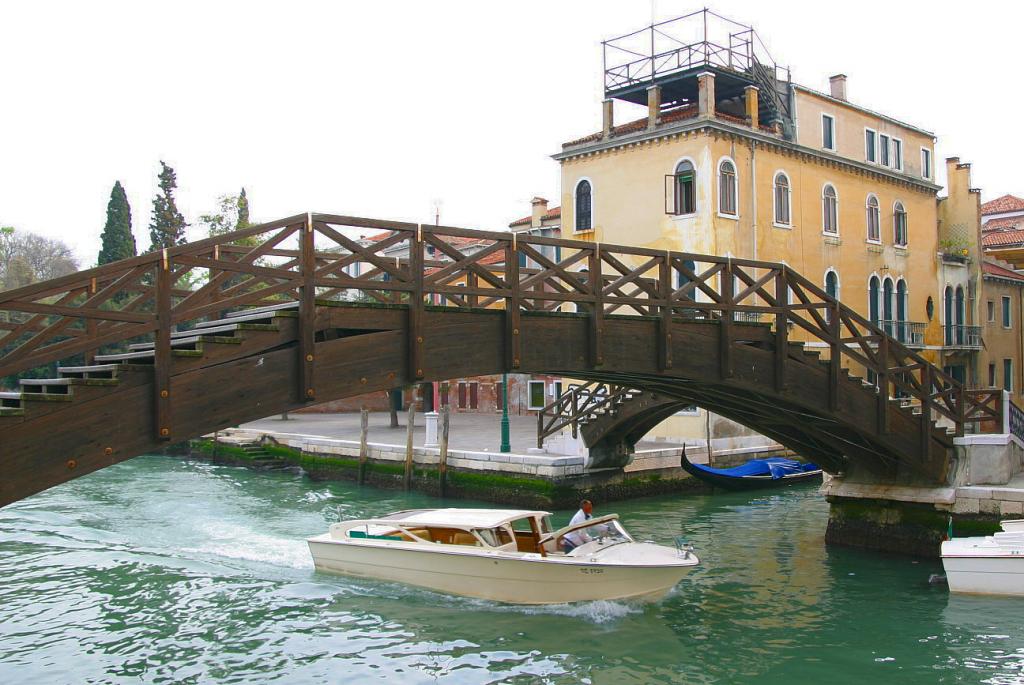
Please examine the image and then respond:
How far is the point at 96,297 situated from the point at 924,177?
1162 inches

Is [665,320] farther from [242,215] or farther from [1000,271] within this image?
[242,215]

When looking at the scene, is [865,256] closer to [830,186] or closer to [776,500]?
[830,186]

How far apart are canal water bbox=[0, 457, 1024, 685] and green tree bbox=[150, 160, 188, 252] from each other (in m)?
29.8

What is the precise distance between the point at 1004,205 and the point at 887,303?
17440mm

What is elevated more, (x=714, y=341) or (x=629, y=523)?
(x=714, y=341)

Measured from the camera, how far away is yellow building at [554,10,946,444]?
23.8 m

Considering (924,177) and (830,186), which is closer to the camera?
(830,186)

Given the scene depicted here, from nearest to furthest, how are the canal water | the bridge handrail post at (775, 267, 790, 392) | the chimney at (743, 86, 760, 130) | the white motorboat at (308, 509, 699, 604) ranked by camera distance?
1. the canal water
2. the white motorboat at (308, 509, 699, 604)
3. the bridge handrail post at (775, 267, 790, 392)
4. the chimney at (743, 86, 760, 130)

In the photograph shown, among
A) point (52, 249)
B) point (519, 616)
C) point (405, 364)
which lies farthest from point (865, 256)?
point (52, 249)

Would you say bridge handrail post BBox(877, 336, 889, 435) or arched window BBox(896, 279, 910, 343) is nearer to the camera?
bridge handrail post BBox(877, 336, 889, 435)

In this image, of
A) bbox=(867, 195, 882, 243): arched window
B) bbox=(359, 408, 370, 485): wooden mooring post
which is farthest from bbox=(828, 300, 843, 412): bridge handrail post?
bbox=(867, 195, 882, 243): arched window

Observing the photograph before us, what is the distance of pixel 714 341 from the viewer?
38.6ft

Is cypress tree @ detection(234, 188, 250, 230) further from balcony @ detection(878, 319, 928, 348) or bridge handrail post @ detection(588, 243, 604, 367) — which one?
bridge handrail post @ detection(588, 243, 604, 367)

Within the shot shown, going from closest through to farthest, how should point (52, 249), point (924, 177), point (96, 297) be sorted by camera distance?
1. point (96, 297)
2. point (924, 177)
3. point (52, 249)
